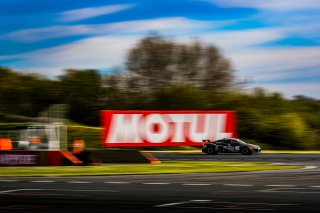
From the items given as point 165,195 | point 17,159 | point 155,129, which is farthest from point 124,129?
point 165,195

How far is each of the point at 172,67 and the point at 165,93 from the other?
5017 millimetres

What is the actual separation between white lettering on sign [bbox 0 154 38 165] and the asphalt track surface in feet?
30.0

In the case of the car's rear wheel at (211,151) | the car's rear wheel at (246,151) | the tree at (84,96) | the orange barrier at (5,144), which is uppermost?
the tree at (84,96)

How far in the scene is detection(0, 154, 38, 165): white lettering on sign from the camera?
30.3m

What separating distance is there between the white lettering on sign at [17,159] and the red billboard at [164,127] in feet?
56.5

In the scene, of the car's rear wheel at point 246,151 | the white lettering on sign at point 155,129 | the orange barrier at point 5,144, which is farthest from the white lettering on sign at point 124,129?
the orange barrier at point 5,144

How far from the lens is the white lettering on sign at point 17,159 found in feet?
99.3

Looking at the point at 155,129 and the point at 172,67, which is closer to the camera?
the point at 155,129

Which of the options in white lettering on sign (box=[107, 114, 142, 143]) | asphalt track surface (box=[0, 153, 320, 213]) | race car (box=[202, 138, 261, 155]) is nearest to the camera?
asphalt track surface (box=[0, 153, 320, 213])

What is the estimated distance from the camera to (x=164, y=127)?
50.0 metres

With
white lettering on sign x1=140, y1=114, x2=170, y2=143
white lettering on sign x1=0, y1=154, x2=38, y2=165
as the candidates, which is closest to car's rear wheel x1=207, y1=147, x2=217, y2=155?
white lettering on sign x1=140, y1=114, x2=170, y2=143

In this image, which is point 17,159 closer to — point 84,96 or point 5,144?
point 5,144

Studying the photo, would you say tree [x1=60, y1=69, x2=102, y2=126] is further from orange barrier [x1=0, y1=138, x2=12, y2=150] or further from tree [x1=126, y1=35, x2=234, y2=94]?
orange barrier [x1=0, y1=138, x2=12, y2=150]

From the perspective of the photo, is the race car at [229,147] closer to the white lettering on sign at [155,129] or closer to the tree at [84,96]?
the white lettering on sign at [155,129]
